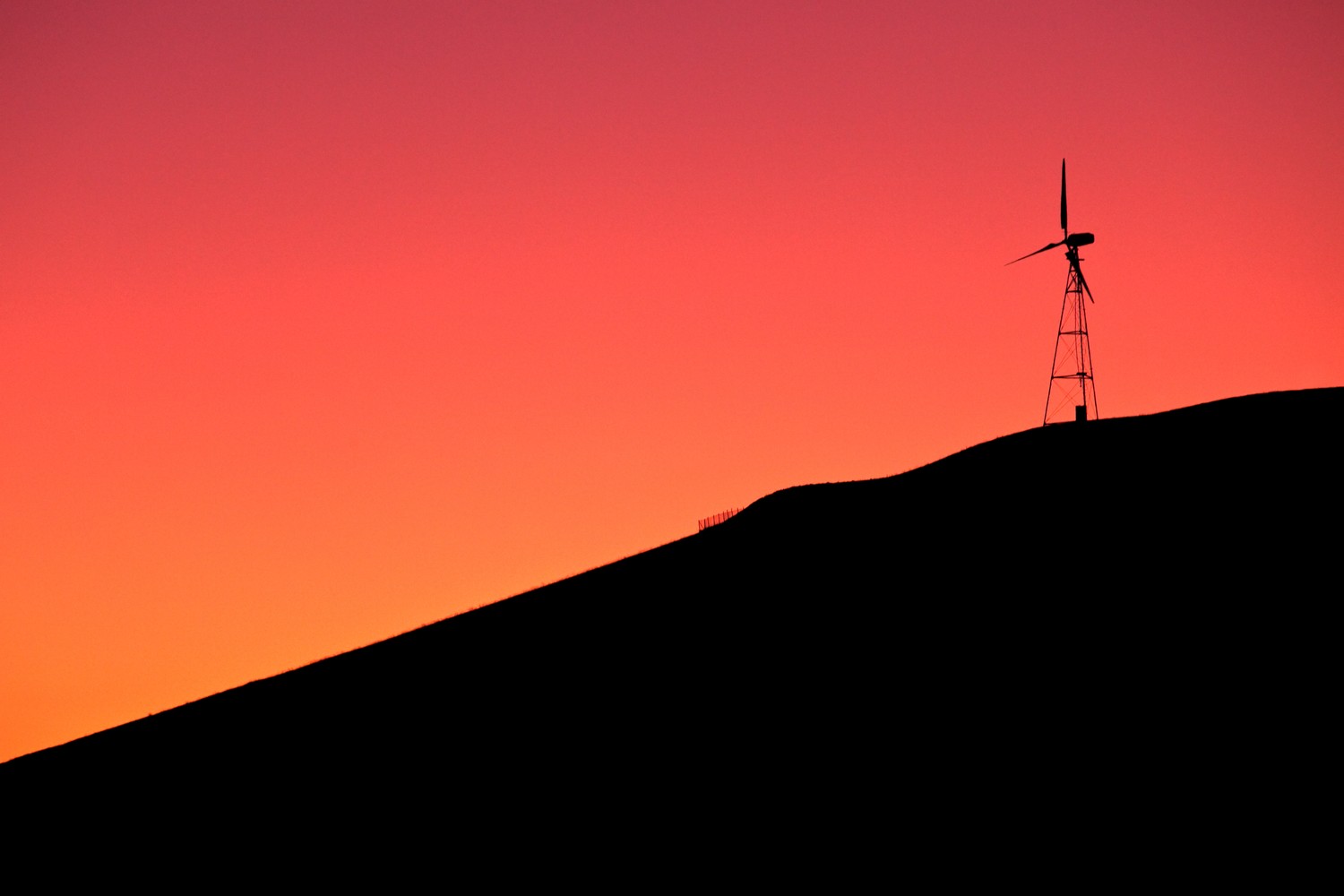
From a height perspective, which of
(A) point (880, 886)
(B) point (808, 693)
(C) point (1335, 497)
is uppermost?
(C) point (1335, 497)

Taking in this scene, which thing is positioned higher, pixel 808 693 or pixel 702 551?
pixel 702 551

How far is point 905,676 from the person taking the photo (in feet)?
69.9

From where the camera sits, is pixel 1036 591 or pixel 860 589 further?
pixel 860 589

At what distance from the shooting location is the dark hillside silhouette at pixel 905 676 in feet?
56.1

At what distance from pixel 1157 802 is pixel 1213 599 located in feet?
21.7

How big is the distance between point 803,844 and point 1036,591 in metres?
8.99

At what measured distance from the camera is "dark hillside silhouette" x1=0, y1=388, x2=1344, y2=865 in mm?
17094

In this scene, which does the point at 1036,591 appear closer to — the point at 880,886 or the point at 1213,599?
the point at 1213,599

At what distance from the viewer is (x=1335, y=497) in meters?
24.9

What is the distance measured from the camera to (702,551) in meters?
37.0

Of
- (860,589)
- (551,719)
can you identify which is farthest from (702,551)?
(551,719)

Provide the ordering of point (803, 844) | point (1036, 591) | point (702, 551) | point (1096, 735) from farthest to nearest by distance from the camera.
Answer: point (702, 551)
point (1036, 591)
point (1096, 735)
point (803, 844)

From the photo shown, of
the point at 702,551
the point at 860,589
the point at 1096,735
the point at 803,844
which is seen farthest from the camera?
the point at 702,551

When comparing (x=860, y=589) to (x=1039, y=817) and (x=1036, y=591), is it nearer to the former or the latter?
(x=1036, y=591)
